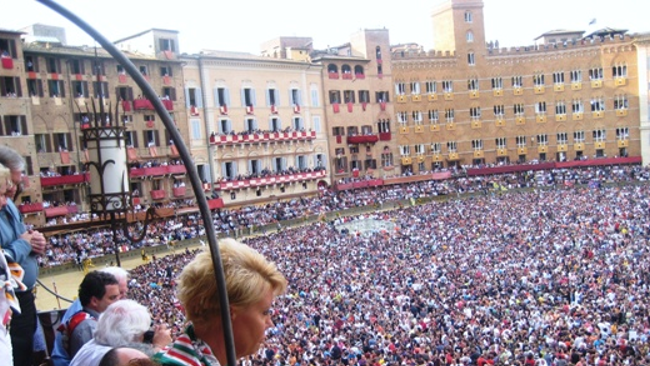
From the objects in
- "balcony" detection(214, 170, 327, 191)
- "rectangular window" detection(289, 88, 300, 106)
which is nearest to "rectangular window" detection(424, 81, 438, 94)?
"rectangular window" detection(289, 88, 300, 106)

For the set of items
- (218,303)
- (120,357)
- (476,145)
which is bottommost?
(120,357)

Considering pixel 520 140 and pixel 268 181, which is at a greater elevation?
pixel 520 140

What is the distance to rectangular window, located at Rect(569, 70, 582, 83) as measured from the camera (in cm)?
5622

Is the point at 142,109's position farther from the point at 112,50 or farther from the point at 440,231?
the point at 112,50

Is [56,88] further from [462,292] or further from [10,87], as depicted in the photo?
[462,292]

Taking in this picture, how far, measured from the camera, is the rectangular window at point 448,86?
2197 inches

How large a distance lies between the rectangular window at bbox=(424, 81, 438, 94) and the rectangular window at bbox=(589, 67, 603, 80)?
542 inches

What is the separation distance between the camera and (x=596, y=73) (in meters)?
55.9

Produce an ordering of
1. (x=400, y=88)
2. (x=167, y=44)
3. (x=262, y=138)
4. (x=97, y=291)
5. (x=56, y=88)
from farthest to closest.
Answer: (x=400, y=88), (x=262, y=138), (x=167, y=44), (x=56, y=88), (x=97, y=291)

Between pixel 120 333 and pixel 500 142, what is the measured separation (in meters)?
56.0

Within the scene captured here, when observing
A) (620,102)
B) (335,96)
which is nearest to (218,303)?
(335,96)

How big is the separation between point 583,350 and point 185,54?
34.0 metres

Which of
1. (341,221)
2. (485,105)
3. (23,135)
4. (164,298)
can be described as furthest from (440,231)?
(485,105)

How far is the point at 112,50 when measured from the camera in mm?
2807
